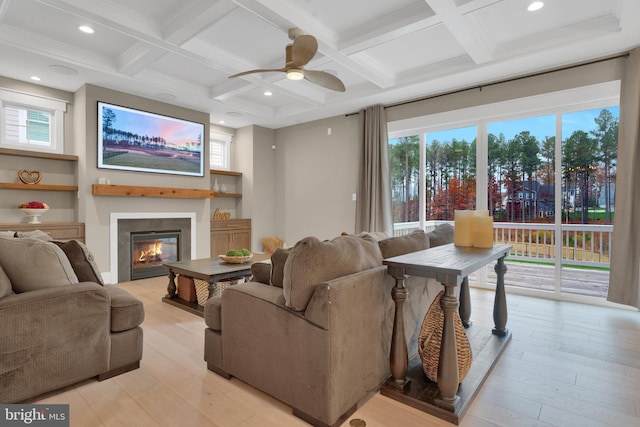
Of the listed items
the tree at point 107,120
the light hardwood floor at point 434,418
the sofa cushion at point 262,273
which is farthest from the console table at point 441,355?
the tree at point 107,120

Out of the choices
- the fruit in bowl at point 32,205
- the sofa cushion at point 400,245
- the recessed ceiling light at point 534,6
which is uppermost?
the recessed ceiling light at point 534,6

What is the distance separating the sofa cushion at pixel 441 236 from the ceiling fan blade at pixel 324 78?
1.68 meters

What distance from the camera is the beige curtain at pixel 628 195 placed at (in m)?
3.33

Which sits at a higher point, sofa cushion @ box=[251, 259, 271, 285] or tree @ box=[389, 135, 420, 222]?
tree @ box=[389, 135, 420, 222]

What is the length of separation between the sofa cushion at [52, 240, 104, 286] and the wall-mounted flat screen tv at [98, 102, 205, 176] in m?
2.80

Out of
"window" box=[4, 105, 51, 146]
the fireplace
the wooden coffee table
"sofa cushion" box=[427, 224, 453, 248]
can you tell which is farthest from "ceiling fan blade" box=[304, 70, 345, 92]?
"window" box=[4, 105, 51, 146]

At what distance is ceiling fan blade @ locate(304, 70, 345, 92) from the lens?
3.14 meters

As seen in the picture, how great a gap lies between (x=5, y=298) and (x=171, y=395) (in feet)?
3.33

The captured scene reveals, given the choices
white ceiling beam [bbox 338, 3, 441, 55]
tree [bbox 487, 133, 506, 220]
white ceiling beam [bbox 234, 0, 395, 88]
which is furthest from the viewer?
tree [bbox 487, 133, 506, 220]

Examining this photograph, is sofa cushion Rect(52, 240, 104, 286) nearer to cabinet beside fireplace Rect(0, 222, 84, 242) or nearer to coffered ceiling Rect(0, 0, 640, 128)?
coffered ceiling Rect(0, 0, 640, 128)

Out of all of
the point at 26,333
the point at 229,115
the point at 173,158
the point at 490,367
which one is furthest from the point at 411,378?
the point at 229,115

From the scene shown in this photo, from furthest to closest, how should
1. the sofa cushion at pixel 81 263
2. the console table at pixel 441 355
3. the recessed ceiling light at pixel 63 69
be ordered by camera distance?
the recessed ceiling light at pixel 63 69, the sofa cushion at pixel 81 263, the console table at pixel 441 355

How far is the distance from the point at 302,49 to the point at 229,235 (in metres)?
4.30

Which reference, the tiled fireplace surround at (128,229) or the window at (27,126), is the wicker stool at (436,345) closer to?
the tiled fireplace surround at (128,229)
